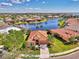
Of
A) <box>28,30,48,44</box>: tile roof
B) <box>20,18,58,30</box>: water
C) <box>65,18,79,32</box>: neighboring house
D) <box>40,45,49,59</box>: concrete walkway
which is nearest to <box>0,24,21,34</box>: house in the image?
<box>20,18,58,30</box>: water

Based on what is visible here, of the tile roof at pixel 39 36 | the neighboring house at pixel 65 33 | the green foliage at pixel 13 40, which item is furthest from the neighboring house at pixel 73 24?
the green foliage at pixel 13 40

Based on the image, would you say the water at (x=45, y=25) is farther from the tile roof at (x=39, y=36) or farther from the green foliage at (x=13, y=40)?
the green foliage at (x=13, y=40)

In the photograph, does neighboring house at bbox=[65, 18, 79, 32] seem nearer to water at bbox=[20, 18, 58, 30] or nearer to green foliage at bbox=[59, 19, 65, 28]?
green foliage at bbox=[59, 19, 65, 28]

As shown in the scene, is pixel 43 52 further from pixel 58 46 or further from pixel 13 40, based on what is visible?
pixel 13 40

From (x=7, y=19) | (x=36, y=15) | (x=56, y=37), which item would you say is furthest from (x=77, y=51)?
(x=7, y=19)

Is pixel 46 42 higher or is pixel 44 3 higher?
pixel 44 3

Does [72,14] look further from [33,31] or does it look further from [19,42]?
[19,42]

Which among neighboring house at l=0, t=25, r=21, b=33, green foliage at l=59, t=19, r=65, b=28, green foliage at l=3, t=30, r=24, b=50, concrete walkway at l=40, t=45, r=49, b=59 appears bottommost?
concrete walkway at l=40, t=45, r=49, b=59
